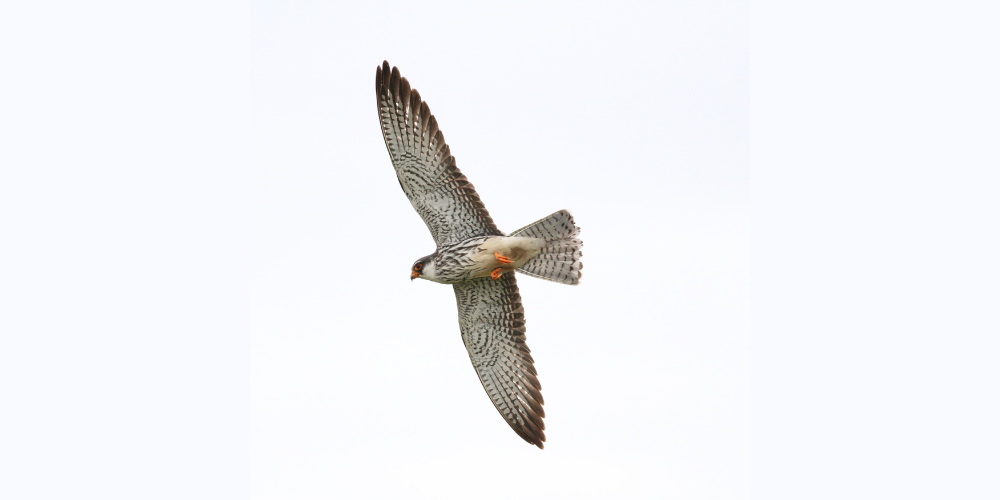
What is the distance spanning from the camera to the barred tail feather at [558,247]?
995cm

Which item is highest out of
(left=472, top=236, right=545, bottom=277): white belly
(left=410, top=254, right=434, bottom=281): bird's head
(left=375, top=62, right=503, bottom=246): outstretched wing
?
(left=375, top=62, right=503, bottom=246): outstretched wing

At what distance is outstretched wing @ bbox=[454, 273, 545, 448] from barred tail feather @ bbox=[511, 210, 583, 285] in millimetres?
680

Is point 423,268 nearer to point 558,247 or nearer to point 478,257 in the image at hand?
point 478,257

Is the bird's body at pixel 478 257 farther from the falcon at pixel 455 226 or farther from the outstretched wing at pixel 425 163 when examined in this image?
the outstretched wing at pixel 425 163

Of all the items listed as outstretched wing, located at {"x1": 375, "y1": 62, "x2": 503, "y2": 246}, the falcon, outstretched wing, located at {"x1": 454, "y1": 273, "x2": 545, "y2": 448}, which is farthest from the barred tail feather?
outstretched wing, located at {"x1": 454, "y1": 273, "x2": 545, "y2": 448}

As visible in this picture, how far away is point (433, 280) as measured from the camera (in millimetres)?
10461

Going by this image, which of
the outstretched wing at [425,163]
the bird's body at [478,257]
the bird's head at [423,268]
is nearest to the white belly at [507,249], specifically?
the bird's body at [478,257]

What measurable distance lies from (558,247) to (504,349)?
149cm

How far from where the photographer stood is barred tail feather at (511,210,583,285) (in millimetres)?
9953

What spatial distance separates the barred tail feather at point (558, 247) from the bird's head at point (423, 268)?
92 centimetres

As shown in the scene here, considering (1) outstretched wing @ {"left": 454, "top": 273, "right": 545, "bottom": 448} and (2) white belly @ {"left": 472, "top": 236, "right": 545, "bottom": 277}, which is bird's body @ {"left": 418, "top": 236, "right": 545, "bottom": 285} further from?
A: (1) outstretched wing @ {"left": 454, "top": 273, "right": 545, "bottom": 448}

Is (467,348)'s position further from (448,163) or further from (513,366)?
(448,163)

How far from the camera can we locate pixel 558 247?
10.0 metres

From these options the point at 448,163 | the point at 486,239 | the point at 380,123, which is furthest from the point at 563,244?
the point at 380,123
